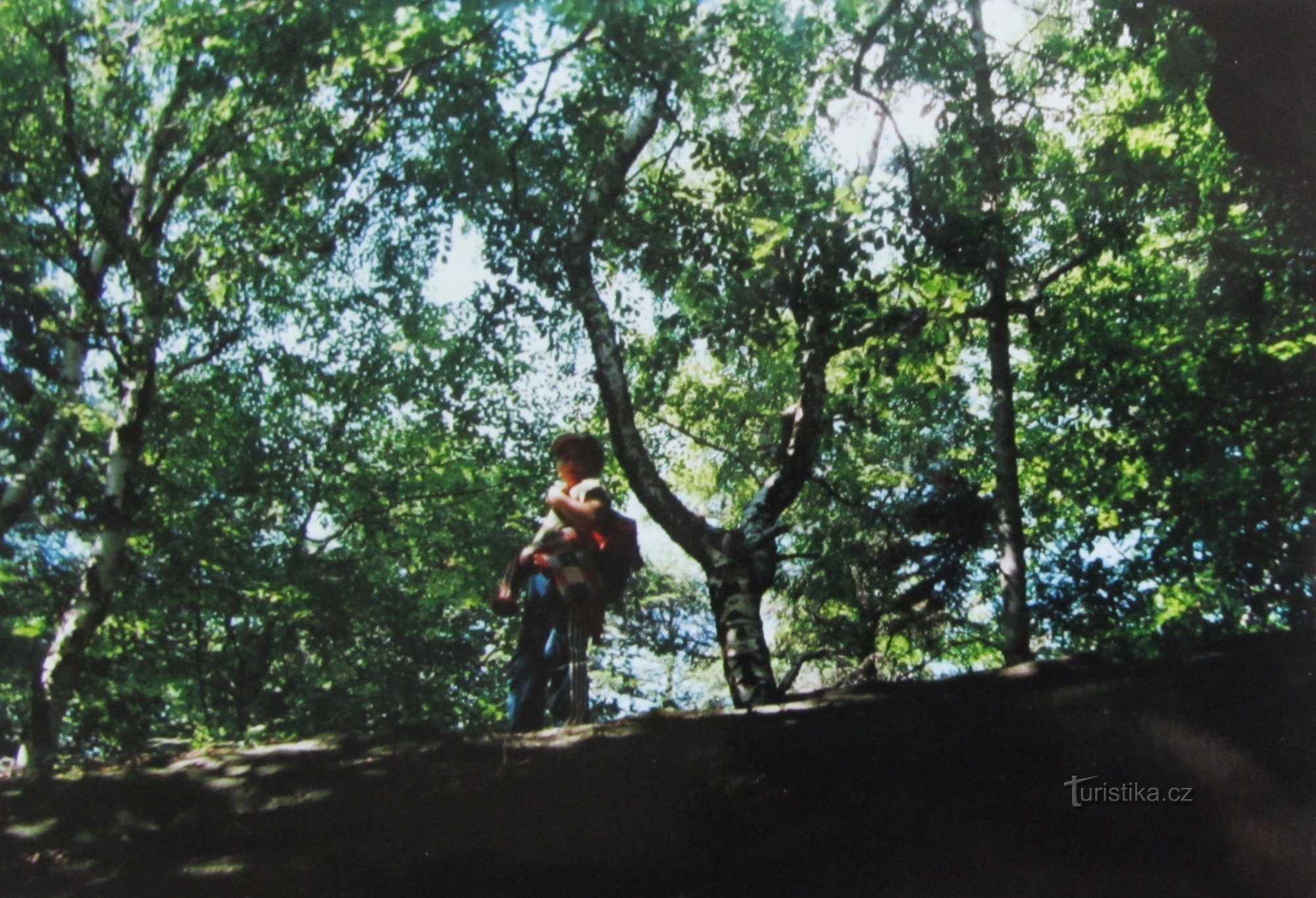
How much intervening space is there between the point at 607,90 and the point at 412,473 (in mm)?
9462

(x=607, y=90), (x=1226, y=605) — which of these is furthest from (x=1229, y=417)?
(x=607, y=90)

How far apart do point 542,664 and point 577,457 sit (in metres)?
1.32

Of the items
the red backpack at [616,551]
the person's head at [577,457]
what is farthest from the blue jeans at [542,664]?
the person's head at [577,457]

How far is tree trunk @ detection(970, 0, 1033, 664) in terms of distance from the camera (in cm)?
962

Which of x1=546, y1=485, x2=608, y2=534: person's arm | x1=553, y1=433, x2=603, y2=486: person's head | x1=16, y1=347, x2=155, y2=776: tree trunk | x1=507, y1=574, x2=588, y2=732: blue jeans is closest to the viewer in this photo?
x1=507, y1=574, x2=588, y2=732: blue jeans

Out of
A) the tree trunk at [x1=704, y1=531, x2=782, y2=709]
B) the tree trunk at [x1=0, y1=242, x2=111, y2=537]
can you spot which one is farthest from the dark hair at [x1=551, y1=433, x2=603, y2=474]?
the tree trunk at [x1=0, y1=242, x2=111, y2=537]

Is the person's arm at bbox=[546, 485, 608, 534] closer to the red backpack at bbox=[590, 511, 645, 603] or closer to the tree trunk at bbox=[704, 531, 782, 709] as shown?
the red backpack at bbox=[590, 511, 645, 603]

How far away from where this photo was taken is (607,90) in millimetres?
9391

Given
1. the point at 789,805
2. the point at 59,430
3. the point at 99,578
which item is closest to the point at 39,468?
the point at 59,430

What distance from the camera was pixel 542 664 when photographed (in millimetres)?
6215

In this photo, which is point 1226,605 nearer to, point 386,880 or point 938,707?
point 938,707

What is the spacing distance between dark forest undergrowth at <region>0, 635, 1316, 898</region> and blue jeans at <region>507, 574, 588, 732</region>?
2.38 metres

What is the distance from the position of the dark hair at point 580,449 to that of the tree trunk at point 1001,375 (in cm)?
362

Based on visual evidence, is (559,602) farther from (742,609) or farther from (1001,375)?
(1001,375)
